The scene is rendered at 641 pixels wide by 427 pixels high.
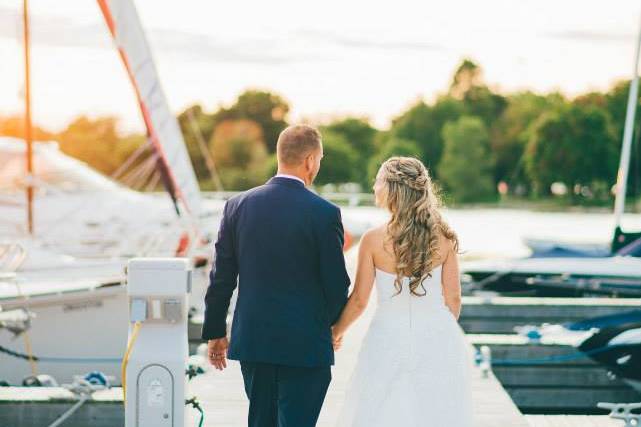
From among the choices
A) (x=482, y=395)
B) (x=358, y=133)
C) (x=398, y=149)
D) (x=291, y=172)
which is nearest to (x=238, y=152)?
(x=398, y=149)

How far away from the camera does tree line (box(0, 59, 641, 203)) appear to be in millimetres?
83375

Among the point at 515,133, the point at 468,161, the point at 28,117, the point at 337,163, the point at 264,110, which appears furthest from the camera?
the point at 337,163

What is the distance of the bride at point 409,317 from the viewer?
4.54 m

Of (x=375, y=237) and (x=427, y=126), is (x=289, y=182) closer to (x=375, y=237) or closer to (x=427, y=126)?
(x=375, y=237)

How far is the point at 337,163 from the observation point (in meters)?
103

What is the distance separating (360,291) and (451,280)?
1.55 feet

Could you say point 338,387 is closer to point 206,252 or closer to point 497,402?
point 497,402

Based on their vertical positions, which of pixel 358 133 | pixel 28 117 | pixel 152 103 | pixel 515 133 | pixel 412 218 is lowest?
pixel 358 133

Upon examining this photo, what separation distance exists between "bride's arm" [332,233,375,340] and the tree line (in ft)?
255

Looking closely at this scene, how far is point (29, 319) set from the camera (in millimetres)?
8594

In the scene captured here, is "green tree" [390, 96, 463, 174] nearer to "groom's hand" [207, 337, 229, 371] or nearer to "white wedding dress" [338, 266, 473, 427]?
"white wedding dress" [338, 266, 473, 427]

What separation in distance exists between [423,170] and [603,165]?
81485 millimetres

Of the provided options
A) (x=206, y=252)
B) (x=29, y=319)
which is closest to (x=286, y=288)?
(x=29, y=319)

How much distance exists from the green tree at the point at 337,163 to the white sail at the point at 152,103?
90.4 m
